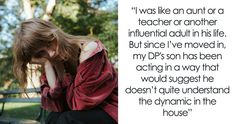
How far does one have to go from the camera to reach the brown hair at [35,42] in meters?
3.46

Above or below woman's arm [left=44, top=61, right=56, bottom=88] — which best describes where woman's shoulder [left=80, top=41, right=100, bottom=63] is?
above

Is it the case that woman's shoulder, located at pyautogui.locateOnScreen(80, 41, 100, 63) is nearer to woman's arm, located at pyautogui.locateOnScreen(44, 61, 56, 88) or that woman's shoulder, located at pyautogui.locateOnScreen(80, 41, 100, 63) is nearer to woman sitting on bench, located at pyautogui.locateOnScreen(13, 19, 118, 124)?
woman sitting on bench, located at pyautogui.locateOnScreen(13, 19, 118, 124)

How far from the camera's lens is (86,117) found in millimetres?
3381

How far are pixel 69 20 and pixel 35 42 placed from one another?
662 inches

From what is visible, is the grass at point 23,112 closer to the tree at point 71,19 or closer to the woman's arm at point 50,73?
the woman's arm at point 50,73

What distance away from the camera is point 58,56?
352 centimetres

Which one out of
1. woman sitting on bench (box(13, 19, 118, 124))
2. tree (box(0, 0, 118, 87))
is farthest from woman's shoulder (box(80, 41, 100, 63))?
tree (box(0, 0, 118, 87))

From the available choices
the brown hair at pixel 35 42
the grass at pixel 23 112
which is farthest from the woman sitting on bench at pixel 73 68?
the grass at pixel 23 112

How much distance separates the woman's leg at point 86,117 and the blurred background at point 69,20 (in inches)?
575

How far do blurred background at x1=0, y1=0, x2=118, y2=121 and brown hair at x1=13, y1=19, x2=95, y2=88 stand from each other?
566 inches

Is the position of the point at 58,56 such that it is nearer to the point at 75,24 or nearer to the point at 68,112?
the point at 68,112

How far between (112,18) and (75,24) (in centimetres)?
144

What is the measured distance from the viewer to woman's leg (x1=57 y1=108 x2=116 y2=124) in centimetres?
334

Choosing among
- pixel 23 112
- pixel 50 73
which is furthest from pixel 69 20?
pixel 50 73
